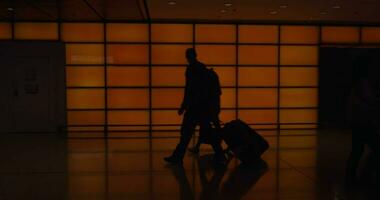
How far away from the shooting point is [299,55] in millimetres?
12070

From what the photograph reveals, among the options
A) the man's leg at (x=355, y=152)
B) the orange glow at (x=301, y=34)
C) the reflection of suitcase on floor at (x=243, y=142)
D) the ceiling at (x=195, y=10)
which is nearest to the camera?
the man's leg at (x=355, y=152)

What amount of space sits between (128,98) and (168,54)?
1.48 metres

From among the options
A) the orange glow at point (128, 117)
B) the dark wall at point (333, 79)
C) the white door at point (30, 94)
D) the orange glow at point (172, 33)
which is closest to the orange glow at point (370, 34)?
the dark wall at point (333, 79)

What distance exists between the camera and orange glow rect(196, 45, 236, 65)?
11.8 meters

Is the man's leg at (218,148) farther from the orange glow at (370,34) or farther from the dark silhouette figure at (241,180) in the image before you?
the orange glow at (370,34)

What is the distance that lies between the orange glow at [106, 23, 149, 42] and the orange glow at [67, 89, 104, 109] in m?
1.37

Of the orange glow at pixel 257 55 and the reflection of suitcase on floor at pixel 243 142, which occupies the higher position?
the orange glow at pixel 257 55

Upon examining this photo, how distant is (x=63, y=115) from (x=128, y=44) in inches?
92.4

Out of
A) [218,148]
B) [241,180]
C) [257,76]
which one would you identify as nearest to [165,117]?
[257,76]

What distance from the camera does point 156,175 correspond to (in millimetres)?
6324

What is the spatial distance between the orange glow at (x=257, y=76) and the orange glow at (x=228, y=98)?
35 cm

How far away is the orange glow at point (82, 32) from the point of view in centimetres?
1139

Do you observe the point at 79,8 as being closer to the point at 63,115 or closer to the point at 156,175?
the point at 63,115

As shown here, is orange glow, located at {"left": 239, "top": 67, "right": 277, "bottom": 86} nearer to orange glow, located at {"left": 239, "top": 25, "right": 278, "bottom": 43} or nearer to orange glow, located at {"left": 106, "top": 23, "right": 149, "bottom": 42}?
orange glow, located at {"left": 239, "top": 25, "right": 278, "bottom": 43}
